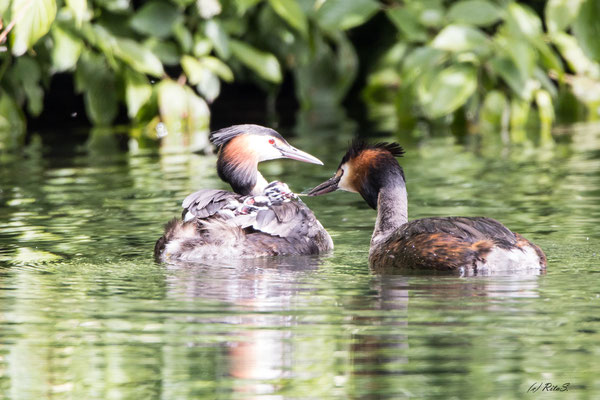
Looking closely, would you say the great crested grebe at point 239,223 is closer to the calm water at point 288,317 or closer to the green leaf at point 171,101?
the calm water at point 288,317

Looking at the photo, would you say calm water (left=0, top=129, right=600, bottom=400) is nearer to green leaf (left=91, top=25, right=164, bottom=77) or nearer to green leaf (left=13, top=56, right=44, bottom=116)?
green leaf (left=91, top=25, right=164, bottom=77)

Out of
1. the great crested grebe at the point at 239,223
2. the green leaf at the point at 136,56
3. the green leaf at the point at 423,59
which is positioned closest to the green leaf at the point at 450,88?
the green leaf at the point at 423,59

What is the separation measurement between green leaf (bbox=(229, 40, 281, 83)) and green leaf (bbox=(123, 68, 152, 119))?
110cm

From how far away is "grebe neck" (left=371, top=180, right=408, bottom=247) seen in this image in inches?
283

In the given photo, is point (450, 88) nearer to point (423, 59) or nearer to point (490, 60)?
point (423, 59)

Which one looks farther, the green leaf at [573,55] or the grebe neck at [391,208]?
the green leaf at [573,55]

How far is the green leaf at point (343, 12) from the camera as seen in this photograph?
11867mm

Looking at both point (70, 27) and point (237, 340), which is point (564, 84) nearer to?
point (70, 27)

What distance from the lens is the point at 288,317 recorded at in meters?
5.30

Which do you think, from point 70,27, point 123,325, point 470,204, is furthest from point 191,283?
point 70,27

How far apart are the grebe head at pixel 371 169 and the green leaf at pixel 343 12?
4495 millimetres

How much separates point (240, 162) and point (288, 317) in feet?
8.89

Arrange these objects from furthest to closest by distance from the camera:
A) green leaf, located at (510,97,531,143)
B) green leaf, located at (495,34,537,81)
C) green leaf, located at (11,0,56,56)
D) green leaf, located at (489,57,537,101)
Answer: green leaf, located at (510,97,531,143)
green leaf, located at (489,57,537,101)
green leaf, located at (495,34,537,81)
green leaf, located at (11,0,56,56)

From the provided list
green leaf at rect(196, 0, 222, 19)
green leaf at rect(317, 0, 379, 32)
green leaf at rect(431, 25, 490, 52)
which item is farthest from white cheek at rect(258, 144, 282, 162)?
green leaf at rect(196, 0, 222, 19)
